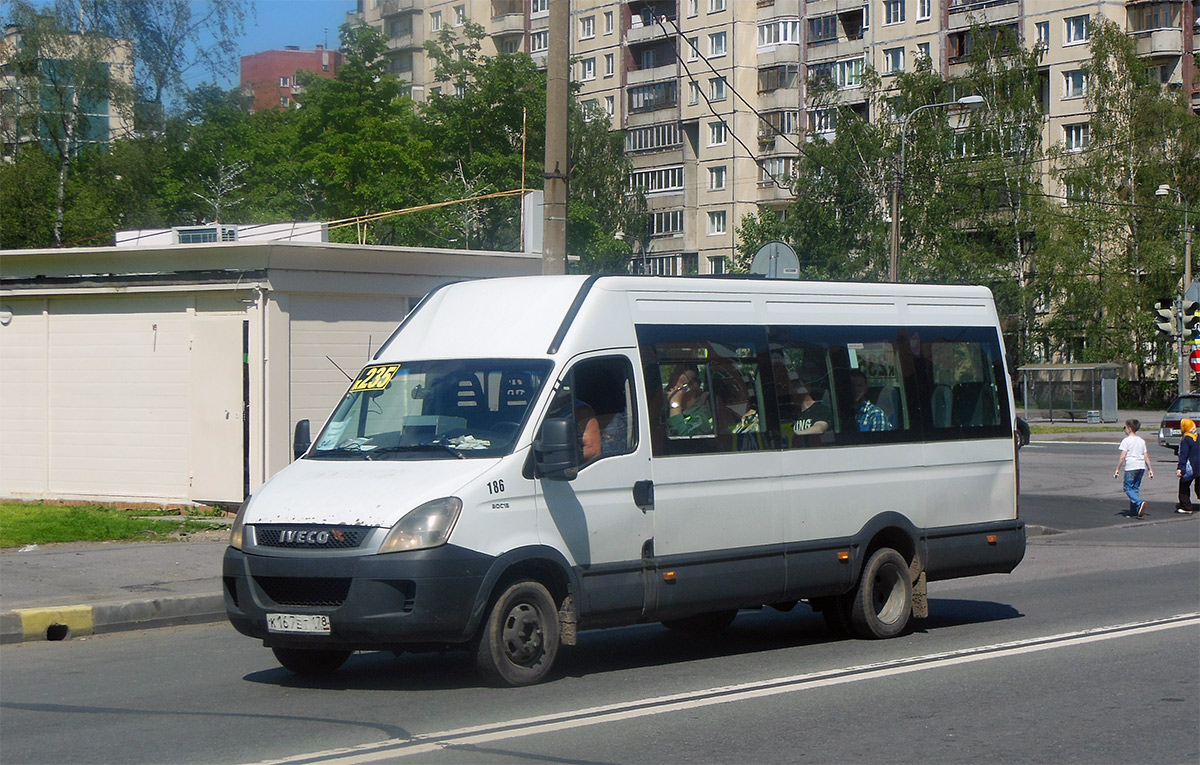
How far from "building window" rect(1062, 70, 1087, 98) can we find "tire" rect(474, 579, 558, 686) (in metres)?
69.3

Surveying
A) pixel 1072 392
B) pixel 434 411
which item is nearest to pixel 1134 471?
pixel 434 411

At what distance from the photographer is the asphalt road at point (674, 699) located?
22.5 feet

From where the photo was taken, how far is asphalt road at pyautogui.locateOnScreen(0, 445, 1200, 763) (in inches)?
270

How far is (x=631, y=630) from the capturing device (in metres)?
11.5

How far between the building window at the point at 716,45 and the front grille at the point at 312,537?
77111 mm

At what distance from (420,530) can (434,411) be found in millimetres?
1085

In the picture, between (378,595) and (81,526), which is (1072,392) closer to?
(81,526)

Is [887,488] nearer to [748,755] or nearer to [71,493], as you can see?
[748,755]

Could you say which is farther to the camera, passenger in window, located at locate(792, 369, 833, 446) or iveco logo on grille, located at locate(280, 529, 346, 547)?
passenger in window, located at locate(792, 369, 833, 446)

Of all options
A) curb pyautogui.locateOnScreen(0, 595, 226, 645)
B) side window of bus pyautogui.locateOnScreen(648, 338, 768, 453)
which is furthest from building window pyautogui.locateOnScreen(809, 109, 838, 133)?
side window of bus pyautogui.locateOnScreen(648, 338, 768, 453)

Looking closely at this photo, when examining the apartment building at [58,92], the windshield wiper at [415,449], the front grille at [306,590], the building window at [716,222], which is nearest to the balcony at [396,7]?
the building window at [716,222]

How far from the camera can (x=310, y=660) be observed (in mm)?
8953

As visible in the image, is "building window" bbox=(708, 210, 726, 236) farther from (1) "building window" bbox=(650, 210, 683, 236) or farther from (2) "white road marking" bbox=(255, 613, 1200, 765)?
(2) "white road marking" bbox=(255, 613, 1200, 765)

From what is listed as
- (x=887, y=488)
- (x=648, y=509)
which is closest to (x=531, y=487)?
(x=648, y=509)
